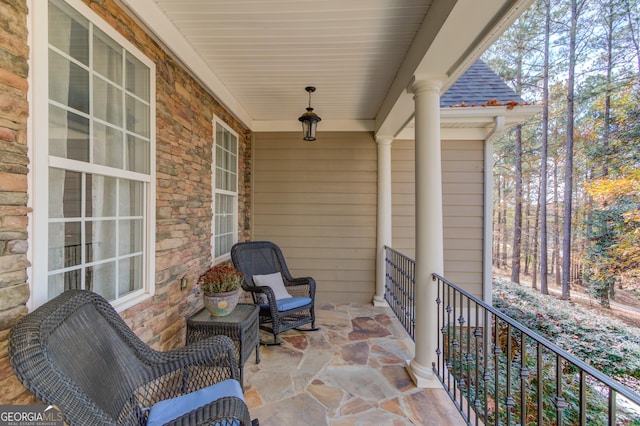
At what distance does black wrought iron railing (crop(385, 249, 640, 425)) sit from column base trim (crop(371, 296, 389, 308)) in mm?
101

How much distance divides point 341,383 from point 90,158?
2415mm

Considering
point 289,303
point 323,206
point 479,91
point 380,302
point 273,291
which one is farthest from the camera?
point 323,206

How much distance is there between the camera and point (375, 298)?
4418 millimetres

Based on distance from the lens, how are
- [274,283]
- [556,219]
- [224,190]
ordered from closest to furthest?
[274,283] < [224,190] < [556,219]

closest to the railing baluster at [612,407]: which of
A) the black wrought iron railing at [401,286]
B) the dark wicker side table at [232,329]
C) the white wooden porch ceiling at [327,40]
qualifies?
the white wooden porch ceiling at [327,40]

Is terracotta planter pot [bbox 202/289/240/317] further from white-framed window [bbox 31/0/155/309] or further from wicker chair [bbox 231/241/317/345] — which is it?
wicker chair [bbox 231/241/317/345]

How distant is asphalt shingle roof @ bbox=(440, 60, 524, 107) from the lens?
3908mm

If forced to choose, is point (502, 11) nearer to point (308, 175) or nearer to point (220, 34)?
point (220, 34)

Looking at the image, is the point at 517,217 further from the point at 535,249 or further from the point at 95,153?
the point at 95,153

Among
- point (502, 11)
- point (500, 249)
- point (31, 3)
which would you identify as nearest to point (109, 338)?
point (31, 3)

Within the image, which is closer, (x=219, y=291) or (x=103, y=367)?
(x=103, y=367)

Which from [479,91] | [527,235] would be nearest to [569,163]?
[527,235]

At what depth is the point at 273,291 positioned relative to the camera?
3.31m

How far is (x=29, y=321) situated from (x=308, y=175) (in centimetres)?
379
